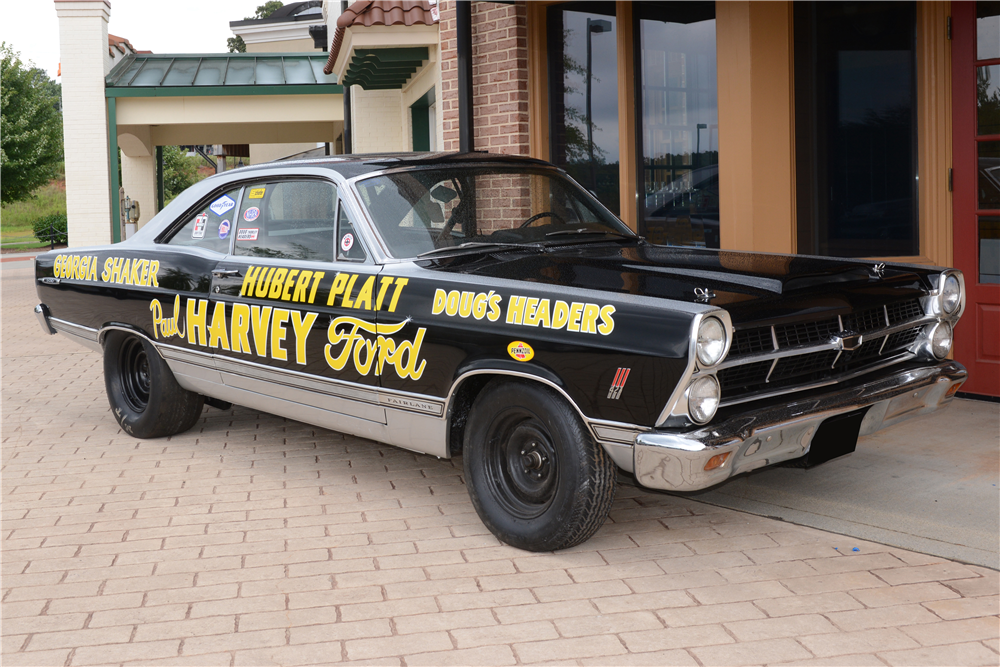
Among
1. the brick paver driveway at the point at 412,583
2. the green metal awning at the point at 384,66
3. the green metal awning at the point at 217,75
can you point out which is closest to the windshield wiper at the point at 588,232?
the brick paver driveway at the point at 412,583

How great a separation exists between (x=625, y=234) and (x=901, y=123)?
2.78m

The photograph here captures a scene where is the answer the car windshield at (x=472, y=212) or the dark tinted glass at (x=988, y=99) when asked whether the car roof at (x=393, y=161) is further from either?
the dark tinted glass at (x=988, y=99)

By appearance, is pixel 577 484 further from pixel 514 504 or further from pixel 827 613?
pixel 827 613

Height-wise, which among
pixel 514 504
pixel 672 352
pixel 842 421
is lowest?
pixel 514 504

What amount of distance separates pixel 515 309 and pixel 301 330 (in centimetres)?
144

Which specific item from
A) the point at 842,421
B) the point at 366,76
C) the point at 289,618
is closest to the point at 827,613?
the point at 842,421

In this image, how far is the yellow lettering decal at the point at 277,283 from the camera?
4.95 meters

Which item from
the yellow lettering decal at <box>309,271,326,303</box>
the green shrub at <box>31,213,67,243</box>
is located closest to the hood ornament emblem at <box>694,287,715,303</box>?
the yellow lettering decal at <box>309,271,326,303</box>

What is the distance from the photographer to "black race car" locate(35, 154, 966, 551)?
3.51 metres

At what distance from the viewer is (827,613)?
3400 mm

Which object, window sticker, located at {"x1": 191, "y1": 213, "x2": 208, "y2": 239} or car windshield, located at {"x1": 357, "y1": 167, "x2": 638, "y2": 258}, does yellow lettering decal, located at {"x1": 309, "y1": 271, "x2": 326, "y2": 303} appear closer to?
car windshield, located at {"x1": 357, "y1": 167, "x2": 638, "y2": 258}

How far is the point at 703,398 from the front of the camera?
11.2 ft

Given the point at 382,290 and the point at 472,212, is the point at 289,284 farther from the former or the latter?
the point at 472,212

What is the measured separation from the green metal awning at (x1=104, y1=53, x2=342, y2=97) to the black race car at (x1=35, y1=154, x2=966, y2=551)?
12.5 m
